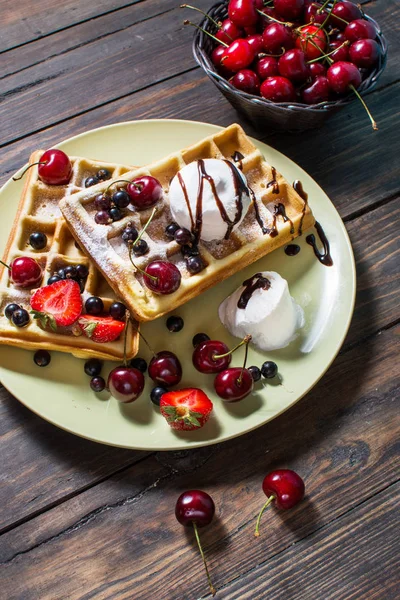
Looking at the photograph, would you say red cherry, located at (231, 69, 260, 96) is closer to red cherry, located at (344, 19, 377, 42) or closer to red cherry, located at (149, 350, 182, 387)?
red cherry, located at (344, 19, 377, 42)

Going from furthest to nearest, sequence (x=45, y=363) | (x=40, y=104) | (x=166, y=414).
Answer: (x=40, y=104)
(x=45, y=363)
(x=166, y=414)

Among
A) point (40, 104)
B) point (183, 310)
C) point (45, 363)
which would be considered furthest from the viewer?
point (40, 104)

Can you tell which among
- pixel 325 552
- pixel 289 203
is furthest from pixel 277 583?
pixel 289 203

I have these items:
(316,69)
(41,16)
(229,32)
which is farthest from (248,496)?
(41,16)

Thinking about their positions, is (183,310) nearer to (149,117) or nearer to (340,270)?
(340,270)

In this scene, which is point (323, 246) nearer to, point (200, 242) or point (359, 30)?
point (200, 242)

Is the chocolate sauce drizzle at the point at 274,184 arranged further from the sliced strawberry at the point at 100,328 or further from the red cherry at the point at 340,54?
the sliced strawberry at the point at 100,328

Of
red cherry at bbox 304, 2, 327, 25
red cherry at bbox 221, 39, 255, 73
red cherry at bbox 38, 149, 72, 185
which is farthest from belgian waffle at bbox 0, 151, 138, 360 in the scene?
red cherry at bbox 304, 2, 327, 25
